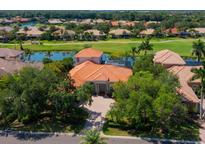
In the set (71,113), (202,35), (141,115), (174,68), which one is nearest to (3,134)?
(71,113)

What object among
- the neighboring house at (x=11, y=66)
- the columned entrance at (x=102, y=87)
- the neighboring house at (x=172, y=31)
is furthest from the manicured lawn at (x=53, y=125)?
the neighboring house at (x=172, y=31)

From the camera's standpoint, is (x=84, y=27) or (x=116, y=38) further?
(x=84, y=27)

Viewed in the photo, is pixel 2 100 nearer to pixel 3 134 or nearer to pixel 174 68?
pixel 3 134

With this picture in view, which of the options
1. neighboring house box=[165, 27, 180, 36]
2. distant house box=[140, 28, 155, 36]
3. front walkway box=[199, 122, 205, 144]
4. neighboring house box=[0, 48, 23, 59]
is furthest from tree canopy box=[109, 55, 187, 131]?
neighboring house box=[165, 27, 180, 36]

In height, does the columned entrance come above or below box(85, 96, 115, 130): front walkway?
above

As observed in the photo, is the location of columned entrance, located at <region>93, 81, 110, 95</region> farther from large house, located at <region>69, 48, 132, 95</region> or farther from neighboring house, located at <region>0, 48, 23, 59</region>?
neighboring house, located at <region>0, 48, 23, 59</region>

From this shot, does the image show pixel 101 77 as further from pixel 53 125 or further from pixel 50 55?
pixel 50 55
